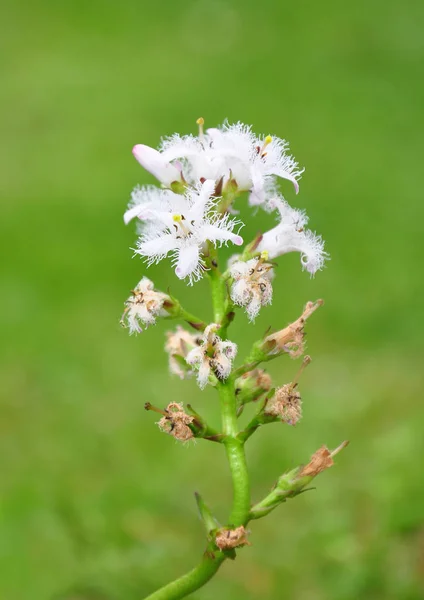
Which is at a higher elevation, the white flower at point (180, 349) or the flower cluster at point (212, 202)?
the flower cluster at point (212, 202)

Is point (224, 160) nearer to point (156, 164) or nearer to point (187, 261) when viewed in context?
point (156, 164)

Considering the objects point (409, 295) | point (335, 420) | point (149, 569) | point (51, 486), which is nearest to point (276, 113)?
point (409, 295)

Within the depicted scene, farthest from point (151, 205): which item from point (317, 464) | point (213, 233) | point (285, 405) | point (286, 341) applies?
point (317, 464)

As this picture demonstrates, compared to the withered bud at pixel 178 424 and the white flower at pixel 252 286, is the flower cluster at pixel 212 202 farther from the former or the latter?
the withered bud at pixel 178 424

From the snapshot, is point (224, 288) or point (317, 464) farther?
point (224, 288)

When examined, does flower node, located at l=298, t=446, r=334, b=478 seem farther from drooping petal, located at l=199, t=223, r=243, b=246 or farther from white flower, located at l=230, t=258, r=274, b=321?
drooping petal, located at l=199, t=223, r=243, b=246

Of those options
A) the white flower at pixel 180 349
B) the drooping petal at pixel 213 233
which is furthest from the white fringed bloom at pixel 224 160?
the white flower at pixel 180 349

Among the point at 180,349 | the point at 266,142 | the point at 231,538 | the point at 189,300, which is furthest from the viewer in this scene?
the point at 189,300

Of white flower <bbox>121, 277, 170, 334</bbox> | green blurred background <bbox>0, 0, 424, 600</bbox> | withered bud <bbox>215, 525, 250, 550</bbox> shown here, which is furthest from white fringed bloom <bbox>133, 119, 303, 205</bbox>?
green blurred background <bbox>0, 0, 424, 600</bbox>
